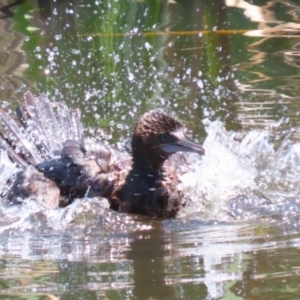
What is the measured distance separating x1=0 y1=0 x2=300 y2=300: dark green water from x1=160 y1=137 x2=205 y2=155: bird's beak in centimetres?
42

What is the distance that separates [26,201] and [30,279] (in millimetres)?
1837

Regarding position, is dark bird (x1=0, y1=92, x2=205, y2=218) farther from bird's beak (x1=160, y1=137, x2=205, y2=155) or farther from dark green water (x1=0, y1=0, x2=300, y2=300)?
dark green water (x1=0, y1=0, x2=300, y2=300)

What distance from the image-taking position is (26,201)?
211 inches

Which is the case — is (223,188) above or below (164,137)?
below

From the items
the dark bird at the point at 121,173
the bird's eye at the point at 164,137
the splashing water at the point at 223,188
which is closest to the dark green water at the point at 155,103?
the splashing water at the point at 223,188

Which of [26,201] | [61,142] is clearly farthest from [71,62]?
[26,201]

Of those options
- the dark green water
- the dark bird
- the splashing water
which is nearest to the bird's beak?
the dark bird

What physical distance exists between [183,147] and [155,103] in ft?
7.85

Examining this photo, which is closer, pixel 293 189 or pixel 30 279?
pixel 30 279

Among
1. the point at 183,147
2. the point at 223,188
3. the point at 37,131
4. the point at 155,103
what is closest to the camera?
the point at 183,147

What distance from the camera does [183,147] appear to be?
17.4 ft

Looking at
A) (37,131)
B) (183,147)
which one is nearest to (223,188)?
(183,147)

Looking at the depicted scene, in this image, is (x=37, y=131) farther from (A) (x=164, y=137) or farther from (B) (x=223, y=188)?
(B) (x=223, y=188)

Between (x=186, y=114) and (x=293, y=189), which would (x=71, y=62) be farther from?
(x=293, y=189)
